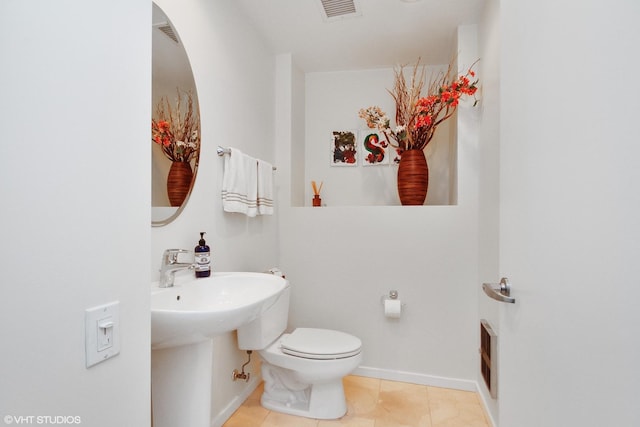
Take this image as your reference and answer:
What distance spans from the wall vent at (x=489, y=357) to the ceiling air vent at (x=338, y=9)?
2.09m

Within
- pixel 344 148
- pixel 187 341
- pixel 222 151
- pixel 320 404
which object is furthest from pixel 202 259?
pixel 344 148

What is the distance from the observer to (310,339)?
1.99 meters

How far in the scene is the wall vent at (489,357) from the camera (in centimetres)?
173

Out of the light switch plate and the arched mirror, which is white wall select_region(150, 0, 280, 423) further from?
the light switch plate

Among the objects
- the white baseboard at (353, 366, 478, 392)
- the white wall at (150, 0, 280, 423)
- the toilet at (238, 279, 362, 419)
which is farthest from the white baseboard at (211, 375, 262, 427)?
the white baseboard at (353, 366, 478, 392)

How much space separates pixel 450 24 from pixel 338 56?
2.80 feet

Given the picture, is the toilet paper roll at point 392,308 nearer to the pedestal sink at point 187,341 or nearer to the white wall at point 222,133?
the white wall at point 222,133

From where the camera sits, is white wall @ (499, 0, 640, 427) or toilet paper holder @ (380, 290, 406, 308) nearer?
white wall @ (499, 0, 640, 427)

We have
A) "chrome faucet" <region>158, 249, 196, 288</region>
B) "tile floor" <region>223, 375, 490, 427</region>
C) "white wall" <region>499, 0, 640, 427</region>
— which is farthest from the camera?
"tile floor" <region>223, 375, 490, 427</region>

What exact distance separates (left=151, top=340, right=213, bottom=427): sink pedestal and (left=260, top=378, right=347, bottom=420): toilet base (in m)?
0.86

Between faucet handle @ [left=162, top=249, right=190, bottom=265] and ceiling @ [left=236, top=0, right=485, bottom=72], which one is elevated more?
ceiling @ [left=236, top=0, right=485, bottom=72]

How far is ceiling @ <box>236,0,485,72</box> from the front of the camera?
2.03 metres

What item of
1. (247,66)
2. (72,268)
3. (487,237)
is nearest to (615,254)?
(72,268)

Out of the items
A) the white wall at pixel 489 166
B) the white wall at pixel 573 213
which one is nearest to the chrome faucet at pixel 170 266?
the white wall at pixel 573 213
